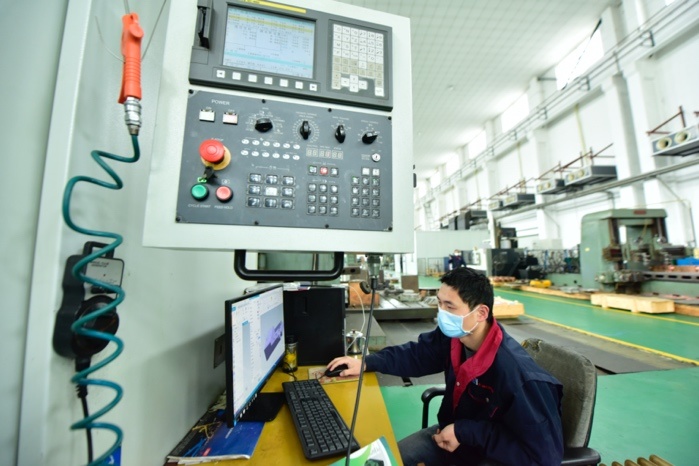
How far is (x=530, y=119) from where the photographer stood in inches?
277

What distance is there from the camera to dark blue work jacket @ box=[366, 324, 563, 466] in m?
0.76

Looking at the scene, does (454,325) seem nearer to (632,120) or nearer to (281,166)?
(281,166)

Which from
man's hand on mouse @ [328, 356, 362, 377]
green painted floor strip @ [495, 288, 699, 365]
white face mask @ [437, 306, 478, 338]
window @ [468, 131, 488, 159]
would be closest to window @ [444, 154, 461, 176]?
A: window @ [468, 131, 488, 159]

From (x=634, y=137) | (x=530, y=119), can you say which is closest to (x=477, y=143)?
(x=530, y=119)

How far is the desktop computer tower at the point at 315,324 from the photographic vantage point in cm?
128

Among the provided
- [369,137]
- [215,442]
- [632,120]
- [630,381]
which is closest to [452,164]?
[632,120]

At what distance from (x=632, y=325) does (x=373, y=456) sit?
3949 millimetres

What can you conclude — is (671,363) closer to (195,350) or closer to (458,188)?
(195,350)

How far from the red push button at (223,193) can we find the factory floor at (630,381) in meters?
1.35

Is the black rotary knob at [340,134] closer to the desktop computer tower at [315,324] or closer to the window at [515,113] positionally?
the desktop computer tower at [315,324]

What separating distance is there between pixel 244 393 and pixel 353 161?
2.20 ft

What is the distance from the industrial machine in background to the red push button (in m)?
5.15

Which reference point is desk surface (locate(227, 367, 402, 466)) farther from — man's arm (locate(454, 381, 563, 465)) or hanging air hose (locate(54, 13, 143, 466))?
hanging air hose (locate(54, 13, 143, 466))

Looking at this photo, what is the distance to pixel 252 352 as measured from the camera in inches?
31.9
